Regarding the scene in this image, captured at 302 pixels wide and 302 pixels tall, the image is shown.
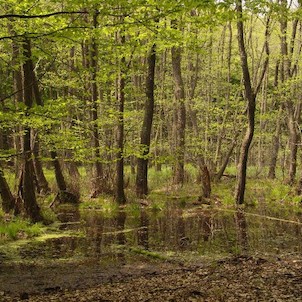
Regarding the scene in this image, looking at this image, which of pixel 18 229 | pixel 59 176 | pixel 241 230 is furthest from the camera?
pixel 59 176

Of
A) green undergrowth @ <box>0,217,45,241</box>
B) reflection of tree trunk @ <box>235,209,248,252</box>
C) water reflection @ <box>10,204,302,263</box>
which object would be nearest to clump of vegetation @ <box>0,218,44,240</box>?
green undergrowth @ <box>0,217,45,241</box>

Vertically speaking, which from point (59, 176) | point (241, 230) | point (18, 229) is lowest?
point (241, 230)

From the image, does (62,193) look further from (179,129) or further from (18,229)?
(179,129)

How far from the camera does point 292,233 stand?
34.8 feet

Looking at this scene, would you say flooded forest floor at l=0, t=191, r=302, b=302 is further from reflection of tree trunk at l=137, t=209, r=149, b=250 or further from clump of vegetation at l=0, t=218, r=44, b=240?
clump of vegetation at l=0, t=218, r=44, b=240

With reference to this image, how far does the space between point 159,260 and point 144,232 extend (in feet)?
9.17

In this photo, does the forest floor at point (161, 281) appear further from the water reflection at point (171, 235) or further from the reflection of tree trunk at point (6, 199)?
the reflection of tree trunk at point (6, 199)

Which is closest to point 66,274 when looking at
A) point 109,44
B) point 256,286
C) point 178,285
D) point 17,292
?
point 17,292

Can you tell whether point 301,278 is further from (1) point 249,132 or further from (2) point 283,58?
(2) point 283,58

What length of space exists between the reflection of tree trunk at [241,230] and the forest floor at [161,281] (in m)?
1.32

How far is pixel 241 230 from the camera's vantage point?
11.1 meters

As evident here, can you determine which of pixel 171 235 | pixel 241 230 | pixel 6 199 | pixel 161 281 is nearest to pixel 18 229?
pixel 6 199

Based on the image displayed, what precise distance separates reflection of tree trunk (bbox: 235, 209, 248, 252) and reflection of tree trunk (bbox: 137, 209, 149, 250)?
2.20 metres

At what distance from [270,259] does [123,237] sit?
387 centimetres
